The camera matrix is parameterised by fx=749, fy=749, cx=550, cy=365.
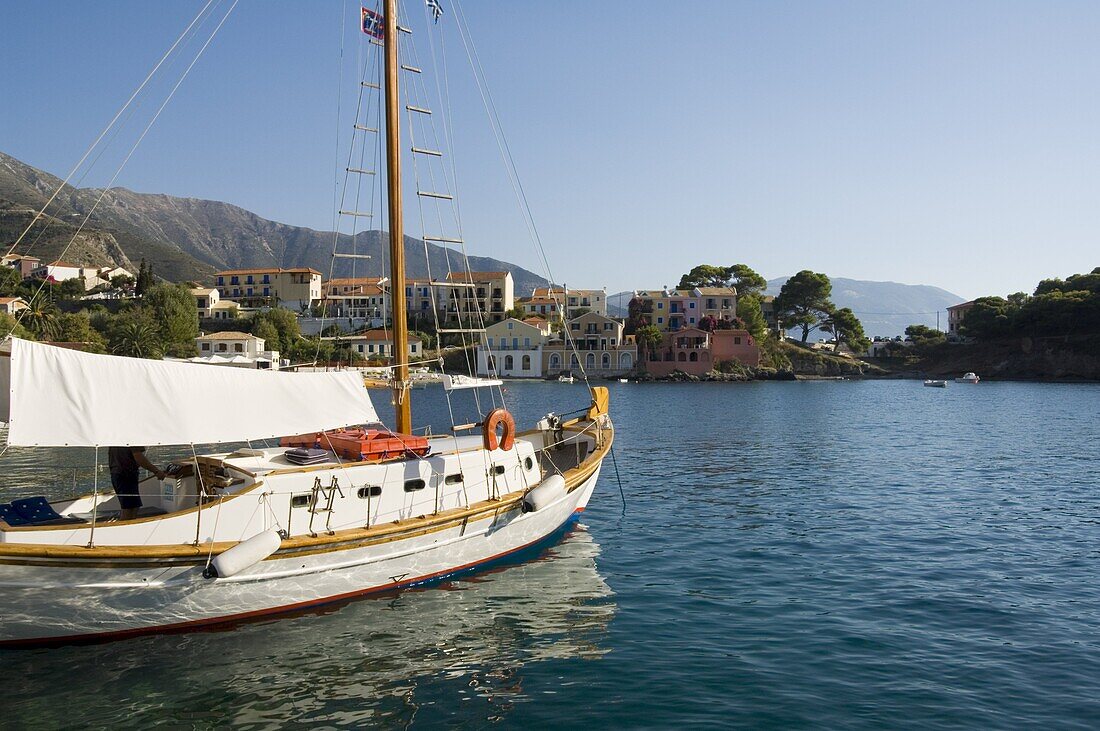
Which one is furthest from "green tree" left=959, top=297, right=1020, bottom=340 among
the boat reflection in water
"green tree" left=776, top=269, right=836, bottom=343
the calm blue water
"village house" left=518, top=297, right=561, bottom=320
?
the boat reflection in water

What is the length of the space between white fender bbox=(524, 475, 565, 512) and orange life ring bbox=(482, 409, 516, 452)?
4.09ft

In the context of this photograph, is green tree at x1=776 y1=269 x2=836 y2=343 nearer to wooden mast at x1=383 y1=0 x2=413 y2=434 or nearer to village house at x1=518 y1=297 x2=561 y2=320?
village house at x1=518 y1=297 x2=561 y2=320

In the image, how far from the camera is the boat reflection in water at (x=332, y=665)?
10086mm

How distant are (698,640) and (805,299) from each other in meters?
124

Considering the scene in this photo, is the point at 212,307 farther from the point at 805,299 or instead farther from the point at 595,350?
the point at 805,299

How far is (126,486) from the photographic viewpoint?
13.3 metres

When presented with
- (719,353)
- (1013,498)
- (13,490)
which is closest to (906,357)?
(719,353)

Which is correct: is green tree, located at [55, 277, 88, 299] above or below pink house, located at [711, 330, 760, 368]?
above

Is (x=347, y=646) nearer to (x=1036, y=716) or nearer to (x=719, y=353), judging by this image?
(x=1036, y=716)

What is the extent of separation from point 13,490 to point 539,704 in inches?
923

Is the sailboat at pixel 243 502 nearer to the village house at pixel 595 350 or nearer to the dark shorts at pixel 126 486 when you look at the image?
the dark shorts at pixel 126 486

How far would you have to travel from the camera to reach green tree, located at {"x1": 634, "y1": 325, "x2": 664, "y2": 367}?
4555 inches

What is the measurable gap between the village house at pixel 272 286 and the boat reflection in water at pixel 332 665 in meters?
119

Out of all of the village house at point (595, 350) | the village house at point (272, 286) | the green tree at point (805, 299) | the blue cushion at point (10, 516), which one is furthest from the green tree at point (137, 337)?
the green tree at point (805, 299)
